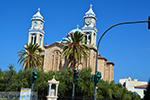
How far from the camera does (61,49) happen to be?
55.5 m

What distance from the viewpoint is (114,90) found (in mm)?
37312

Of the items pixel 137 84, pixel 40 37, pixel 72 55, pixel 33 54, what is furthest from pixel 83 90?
pixel 137 84

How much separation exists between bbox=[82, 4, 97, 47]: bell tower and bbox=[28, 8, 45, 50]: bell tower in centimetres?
1251

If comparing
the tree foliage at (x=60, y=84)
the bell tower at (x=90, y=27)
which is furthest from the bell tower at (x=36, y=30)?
the tree foliage at (x=60, y=84)

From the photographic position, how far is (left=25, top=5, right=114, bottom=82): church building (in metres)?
54.3

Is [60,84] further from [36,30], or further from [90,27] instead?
[36,30]

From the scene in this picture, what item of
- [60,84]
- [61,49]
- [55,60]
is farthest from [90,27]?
[60,84]

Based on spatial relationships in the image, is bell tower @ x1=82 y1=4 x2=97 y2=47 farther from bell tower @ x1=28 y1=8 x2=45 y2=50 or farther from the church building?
bell tower @ x1=28 y1=8 x2=45 y2=50

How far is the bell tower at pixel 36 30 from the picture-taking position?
6200 centimetres

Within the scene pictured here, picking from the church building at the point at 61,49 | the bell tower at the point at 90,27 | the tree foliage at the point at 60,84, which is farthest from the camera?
the bell tower at the point at 90,27

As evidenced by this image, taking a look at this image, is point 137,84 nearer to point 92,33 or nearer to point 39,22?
point 92,33

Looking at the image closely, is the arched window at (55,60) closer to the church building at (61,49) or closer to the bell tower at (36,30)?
the church building at (61,49)

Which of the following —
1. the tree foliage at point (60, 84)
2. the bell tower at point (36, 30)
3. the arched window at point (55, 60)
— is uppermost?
the bell tower at point (36, 30)

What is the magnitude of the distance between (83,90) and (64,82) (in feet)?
11.3
